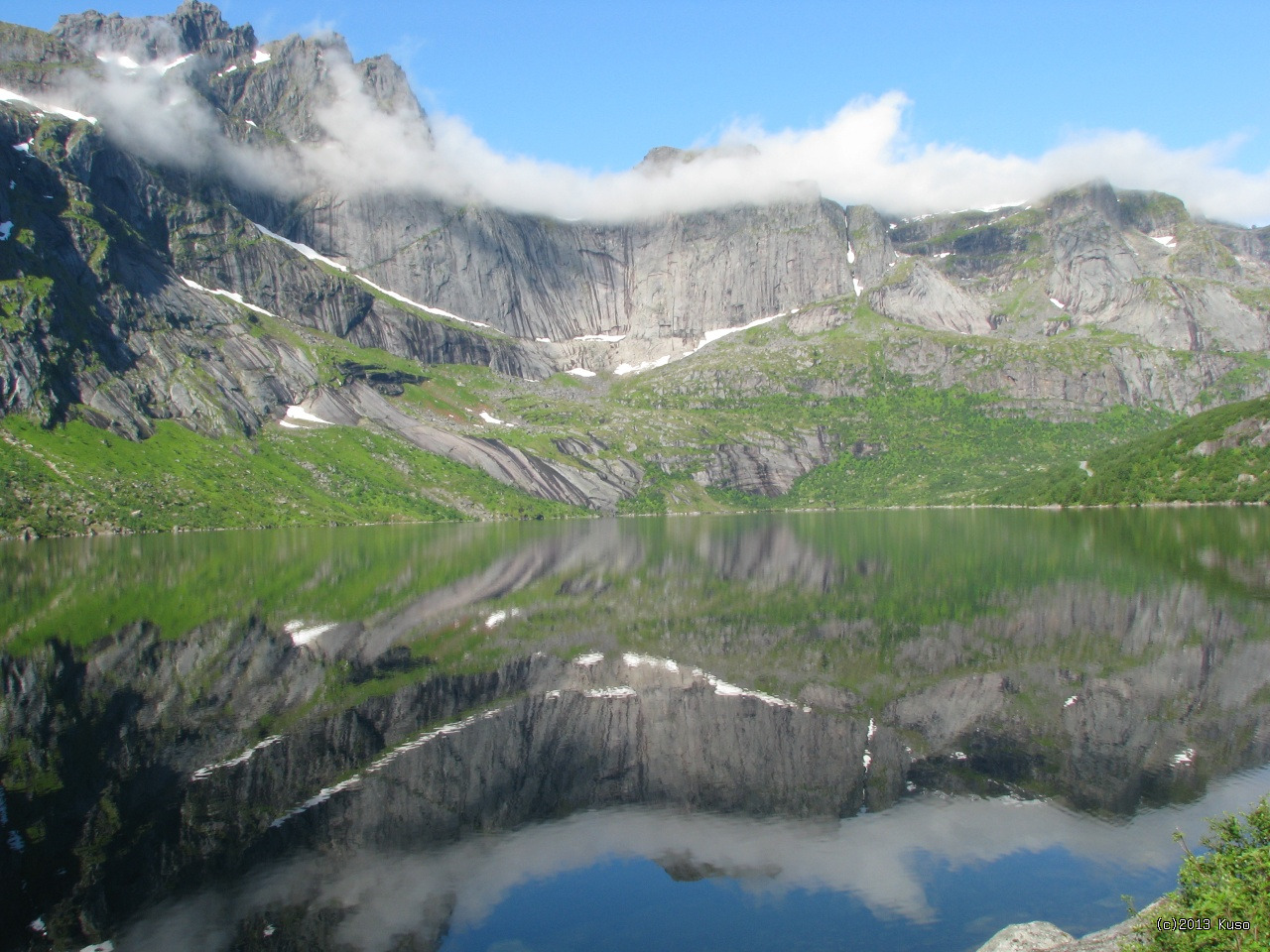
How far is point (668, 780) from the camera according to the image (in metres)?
26.2

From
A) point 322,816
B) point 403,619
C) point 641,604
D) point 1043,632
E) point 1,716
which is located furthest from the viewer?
point 641,604

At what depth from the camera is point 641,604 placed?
58.4 meters

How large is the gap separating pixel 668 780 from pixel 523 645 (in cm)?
2024

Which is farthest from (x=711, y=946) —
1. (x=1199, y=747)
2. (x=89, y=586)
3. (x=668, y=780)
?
(x=89, y=586)

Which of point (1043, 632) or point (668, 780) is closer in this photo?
point (668, 780)

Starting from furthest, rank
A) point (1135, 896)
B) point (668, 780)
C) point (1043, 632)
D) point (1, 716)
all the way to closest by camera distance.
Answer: point (1043, 632), point (1, 716), point (668, 780), point (1135, 896)

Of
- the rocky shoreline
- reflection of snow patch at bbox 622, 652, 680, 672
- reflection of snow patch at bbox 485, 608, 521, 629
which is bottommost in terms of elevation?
reflection of snow patch at bbox 485, 608, 521, 629

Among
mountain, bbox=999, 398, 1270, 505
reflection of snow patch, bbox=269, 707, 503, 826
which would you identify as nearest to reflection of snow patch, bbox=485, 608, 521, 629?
reflection of snow patch, bbox=269, 707, 503, 826

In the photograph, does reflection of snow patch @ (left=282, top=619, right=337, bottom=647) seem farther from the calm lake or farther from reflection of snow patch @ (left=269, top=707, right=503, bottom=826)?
reflection of snow patch @ (left=269, top=707, right=503, bottom=826)

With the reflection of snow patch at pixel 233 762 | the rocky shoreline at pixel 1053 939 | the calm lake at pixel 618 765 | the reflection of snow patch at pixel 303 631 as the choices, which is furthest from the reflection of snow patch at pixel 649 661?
the rocky shoreline at pixel 1053 939

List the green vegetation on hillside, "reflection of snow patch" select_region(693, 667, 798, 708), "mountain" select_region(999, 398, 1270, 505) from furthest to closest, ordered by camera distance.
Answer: the green vegetation on hillside
"mountain" select_region(999, 398, 1270, 505)
"reflection of snow patch" select_region(693, 667, 798, 708)

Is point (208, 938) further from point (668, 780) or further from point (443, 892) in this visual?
point (668, 780)

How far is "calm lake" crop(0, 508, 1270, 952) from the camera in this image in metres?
18.5

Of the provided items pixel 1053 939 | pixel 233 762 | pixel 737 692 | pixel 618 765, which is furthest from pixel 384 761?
pixel 1053 939
